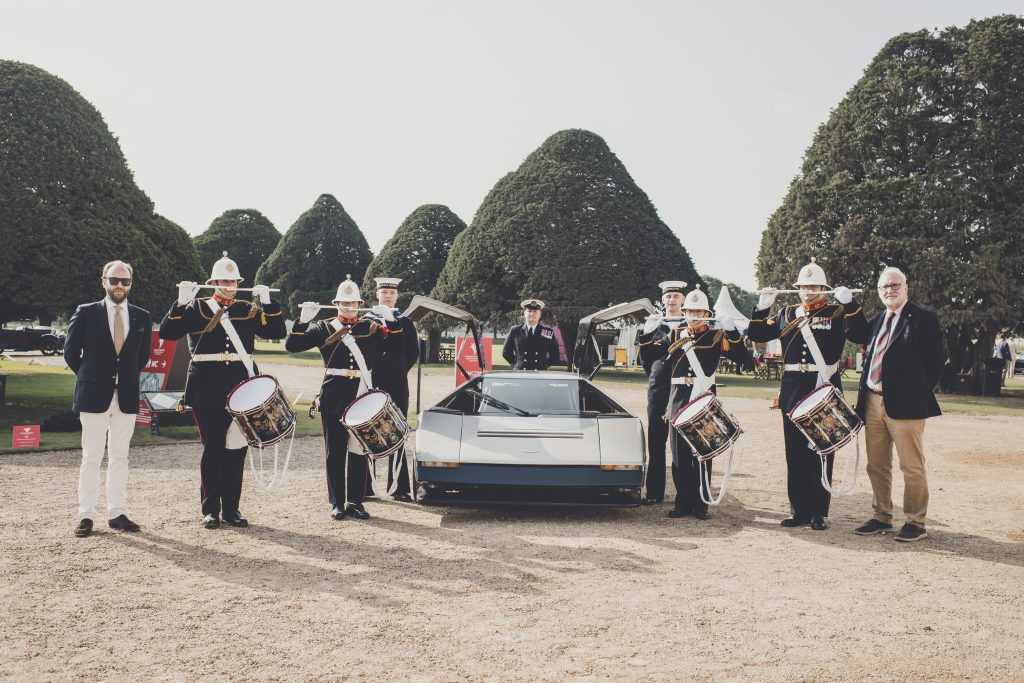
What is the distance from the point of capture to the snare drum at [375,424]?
22.0 feet

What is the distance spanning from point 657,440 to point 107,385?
16.0 ft

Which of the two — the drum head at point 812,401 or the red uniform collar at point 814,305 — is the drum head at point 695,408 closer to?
the drum head at point 812,401

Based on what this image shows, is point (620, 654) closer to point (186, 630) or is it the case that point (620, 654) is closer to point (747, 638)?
point (747, 638)

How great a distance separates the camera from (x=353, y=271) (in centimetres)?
6266

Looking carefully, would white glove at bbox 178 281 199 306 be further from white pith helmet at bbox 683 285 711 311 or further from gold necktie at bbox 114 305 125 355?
white pith helmet at bbox 683 285 711 311

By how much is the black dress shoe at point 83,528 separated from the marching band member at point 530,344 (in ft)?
16.1

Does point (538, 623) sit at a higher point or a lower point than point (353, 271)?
lower

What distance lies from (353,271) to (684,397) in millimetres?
57072

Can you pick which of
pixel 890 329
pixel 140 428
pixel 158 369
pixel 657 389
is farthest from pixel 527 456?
pixel 158 369

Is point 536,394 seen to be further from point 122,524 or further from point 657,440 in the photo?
point 122,524

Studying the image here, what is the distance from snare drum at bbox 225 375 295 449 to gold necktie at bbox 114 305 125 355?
3.21 ft

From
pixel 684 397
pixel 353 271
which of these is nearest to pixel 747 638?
pixel 684 397

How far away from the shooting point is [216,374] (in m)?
6.80

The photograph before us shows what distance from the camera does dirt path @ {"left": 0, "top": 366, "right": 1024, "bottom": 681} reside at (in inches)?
155
